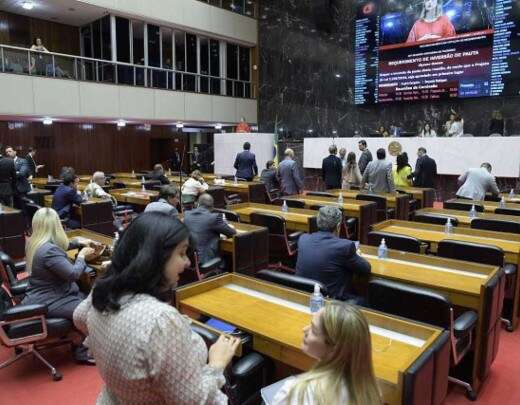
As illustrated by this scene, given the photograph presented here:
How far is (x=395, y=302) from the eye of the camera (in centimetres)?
271

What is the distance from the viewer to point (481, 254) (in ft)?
11.6

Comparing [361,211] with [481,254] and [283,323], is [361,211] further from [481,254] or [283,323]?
[283,323]

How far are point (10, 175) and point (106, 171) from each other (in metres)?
7.71

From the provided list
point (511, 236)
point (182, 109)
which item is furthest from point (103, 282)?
point (182, 109)

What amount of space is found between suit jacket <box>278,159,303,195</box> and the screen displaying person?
5.84 m

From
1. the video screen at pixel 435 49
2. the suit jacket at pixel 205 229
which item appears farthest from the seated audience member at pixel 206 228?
the video screen at pixel 435 49

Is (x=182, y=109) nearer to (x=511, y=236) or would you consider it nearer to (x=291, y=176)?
(x=291, y=176)

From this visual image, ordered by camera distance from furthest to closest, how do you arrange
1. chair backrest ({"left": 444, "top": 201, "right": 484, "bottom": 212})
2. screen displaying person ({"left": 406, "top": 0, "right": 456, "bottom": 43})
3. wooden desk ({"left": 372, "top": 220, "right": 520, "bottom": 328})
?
screen displaying person ({"left": 406, "top": 0, "right": 456, "bottom": 43})
chair backrest ({"left": 444, "top": 201, "right": 484, "bottom": 212})
wooden desk ({"left": 372, "top": 220, "right": 520, "bottom": 328})

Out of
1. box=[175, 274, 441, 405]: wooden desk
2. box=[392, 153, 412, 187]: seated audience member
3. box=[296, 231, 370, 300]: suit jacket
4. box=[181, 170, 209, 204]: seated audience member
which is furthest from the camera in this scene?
box=[392, 153, 412, 187]: seated audience member

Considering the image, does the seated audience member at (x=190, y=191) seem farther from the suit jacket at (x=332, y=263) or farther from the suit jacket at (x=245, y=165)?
the suit jacket at (x=332, y=263)

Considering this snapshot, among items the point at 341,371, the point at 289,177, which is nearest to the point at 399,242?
the point at 341,371

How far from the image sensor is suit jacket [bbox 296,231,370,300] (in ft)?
10.0

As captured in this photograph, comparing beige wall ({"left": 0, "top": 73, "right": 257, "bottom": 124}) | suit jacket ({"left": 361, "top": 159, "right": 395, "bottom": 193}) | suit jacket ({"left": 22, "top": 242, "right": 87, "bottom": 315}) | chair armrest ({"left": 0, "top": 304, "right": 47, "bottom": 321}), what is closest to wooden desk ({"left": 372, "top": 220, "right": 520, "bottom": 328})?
suit jacket ({"left": 361, "top": 159, "right": 395, "bottom": 193})

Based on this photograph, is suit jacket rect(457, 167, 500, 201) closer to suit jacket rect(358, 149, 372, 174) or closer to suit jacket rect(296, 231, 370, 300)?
suit jacket rect(358, 149, 372, 174)
